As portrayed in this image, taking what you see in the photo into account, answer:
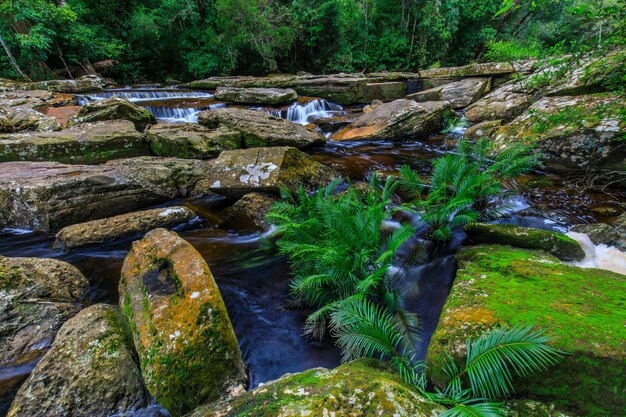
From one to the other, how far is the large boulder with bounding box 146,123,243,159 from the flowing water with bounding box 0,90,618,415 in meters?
1.73

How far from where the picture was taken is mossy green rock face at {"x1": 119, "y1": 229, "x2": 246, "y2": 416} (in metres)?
2.07

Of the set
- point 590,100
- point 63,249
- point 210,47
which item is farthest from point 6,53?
point 590,100

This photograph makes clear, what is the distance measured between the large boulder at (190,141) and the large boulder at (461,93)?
919 centimetres

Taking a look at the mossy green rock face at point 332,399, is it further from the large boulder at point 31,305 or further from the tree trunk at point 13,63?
the tree trunk at point 13,63

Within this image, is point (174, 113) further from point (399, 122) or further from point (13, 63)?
point (13, 63)

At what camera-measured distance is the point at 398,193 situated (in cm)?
579

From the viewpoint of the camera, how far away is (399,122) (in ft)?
30.4

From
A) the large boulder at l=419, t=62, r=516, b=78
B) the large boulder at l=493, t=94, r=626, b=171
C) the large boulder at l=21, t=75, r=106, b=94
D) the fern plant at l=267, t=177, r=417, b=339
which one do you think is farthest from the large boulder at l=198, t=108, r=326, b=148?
the large boulder at l=419, t=62, r=516, b=78

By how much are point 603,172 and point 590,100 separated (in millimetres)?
1854

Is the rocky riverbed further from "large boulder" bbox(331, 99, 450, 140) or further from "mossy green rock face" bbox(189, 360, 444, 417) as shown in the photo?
"large boulder" bbox(331, 99, 450, 140)

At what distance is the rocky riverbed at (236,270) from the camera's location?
182 cm

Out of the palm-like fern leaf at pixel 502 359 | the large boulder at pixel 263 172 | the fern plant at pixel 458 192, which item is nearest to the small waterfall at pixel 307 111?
the large boulder at pixel 263 172

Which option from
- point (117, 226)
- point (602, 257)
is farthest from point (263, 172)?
point (602, 257)

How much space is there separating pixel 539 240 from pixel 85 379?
466 centimetres
